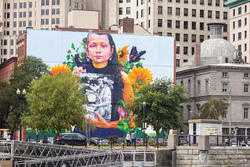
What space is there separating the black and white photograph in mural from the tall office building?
65074mm

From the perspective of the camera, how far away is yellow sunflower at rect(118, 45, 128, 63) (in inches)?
4818

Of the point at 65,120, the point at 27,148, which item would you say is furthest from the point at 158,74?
the point at 27,148

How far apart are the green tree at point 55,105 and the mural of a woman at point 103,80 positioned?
3223 cm

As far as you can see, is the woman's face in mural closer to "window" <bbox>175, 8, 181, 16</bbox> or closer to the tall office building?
the tall office building

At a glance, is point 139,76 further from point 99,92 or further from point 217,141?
point 217,141

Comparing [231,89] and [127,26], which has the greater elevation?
[127,26]

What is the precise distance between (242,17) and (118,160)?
394 ft

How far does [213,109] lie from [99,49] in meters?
24.5

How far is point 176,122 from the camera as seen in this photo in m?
97.9

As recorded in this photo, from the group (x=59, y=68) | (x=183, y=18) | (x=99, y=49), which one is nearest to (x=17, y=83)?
(x=59, y=68)

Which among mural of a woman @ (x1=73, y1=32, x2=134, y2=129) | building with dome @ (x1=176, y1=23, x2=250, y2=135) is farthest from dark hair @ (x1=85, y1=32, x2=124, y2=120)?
building with dome @ (x1=176, y1=23, x2=250, y2=135)

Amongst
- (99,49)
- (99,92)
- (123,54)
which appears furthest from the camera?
(123,54)

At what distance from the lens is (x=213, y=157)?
6228 cm

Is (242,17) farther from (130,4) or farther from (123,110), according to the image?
(123,110)
